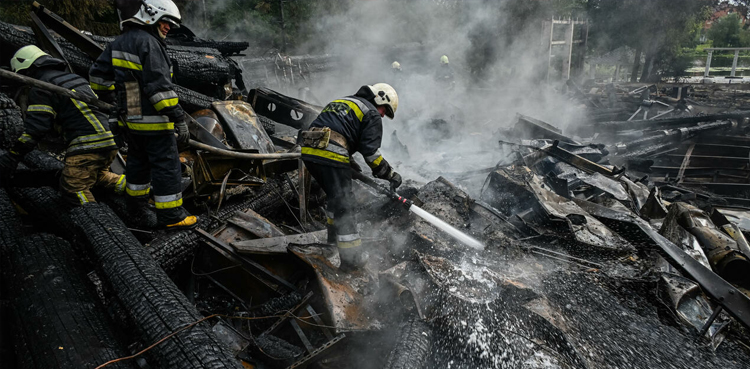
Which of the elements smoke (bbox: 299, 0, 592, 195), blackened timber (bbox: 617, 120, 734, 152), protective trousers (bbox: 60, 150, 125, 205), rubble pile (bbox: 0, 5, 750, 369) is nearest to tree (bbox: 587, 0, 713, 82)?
smoke (bbox: 299, 0, 592, 195)

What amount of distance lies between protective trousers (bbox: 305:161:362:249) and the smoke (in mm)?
4885

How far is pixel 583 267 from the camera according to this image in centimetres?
368

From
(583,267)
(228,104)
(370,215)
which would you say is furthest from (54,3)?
(583,267)

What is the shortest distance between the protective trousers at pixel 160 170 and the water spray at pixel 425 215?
1.60 m

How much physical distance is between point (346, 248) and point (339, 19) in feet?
47.0

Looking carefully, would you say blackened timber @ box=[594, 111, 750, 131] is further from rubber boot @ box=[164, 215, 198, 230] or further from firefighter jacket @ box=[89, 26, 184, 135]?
firefighter jacket @ box=[89, 26, 184, 135]

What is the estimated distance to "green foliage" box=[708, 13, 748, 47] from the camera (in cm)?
2583

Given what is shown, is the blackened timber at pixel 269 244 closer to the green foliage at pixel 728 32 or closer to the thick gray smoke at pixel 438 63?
the thick gray smoke at pixel 438 63

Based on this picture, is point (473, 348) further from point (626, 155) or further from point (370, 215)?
point (626, 155)

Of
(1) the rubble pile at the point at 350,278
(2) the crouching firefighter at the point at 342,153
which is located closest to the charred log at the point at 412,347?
(1) the rubble pile at the point at 350,278

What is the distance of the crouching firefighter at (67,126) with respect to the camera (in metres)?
3.14

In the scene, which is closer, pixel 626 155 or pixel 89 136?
pixel 89 136

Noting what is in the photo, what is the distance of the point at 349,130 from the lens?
322 cm

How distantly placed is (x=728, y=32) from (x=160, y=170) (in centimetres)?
3708
